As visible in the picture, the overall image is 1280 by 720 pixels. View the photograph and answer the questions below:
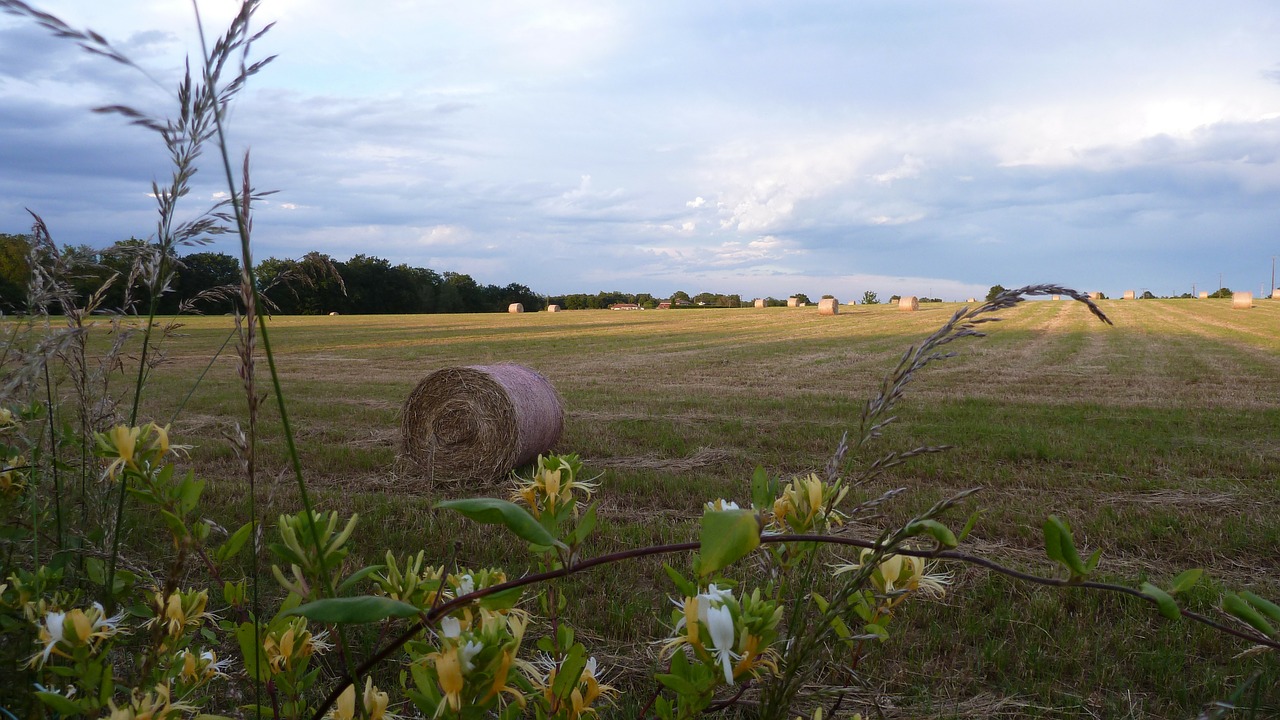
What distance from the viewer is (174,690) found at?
1.30 m

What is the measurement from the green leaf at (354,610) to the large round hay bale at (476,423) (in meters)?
6.13

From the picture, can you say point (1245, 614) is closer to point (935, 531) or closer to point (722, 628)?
point (935, 531)

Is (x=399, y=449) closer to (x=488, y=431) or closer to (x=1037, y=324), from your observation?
(x=488, y=431)

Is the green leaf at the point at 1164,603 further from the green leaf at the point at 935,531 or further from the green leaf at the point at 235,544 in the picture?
the green leaf at the point at 235,544

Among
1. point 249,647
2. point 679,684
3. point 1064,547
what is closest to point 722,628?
point 679,684

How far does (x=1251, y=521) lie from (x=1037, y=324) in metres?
24.8

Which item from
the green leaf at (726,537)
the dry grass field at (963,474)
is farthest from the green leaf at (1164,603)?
the dry grass field at (963,474)

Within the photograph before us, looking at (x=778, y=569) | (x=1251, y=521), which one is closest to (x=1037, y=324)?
(x=1251, y=521)

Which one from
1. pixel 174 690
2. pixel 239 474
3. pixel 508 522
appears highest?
pixel 508 522

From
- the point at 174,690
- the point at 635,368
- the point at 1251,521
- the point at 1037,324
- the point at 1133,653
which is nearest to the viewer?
the point at 174,690

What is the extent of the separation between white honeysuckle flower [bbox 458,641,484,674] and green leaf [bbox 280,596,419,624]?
0.15m

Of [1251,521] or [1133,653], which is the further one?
[1251,521]

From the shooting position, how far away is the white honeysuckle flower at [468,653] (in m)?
0.83

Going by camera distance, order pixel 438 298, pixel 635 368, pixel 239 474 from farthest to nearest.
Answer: pixel 438 298, pixel 635 368, pixel 239 474
